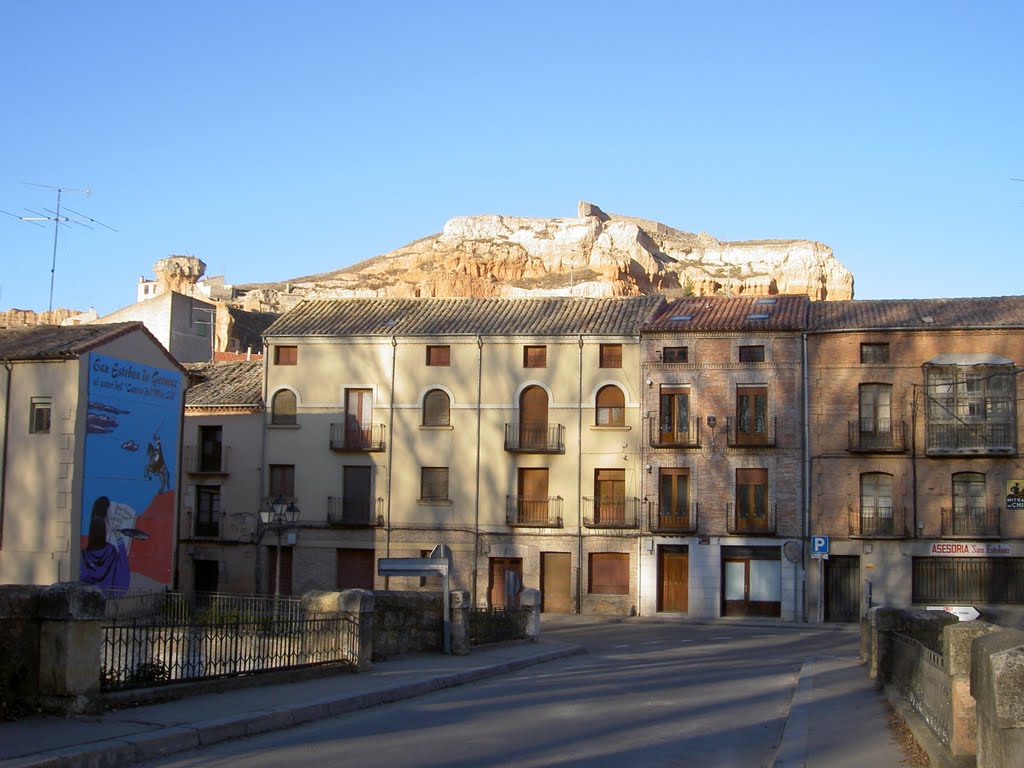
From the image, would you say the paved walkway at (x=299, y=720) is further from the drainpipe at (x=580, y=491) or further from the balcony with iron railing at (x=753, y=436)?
the drainpipe at (x=580, y=491)

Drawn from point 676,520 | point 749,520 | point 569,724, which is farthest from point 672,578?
point 569,724

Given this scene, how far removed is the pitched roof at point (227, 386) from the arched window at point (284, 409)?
0.63 metres

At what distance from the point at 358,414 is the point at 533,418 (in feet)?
22.2

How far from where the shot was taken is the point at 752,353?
4156 cm

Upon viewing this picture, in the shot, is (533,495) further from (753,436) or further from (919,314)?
(919,314)

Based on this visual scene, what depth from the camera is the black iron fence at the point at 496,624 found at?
23812 millimetres

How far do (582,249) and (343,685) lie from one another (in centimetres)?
13720

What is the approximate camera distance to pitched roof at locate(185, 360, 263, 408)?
45812mm

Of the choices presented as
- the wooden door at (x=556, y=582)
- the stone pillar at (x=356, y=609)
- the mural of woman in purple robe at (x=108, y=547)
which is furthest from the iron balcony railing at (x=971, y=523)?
the stone pillar at (x=356, y=609)

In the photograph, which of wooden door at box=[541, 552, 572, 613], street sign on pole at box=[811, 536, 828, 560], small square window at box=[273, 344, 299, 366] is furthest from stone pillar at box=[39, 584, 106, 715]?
small square window at box=[273, 344, 299, 366]

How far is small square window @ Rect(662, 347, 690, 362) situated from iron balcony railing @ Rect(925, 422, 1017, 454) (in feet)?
28.4

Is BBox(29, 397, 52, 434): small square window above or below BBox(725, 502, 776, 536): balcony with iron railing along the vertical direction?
above

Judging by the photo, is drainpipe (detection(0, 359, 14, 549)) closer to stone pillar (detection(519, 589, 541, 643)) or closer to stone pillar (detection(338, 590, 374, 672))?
stone pillar (detection(519, 589, 541, 643))

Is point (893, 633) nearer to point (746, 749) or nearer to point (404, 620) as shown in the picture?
point (746, 749)
